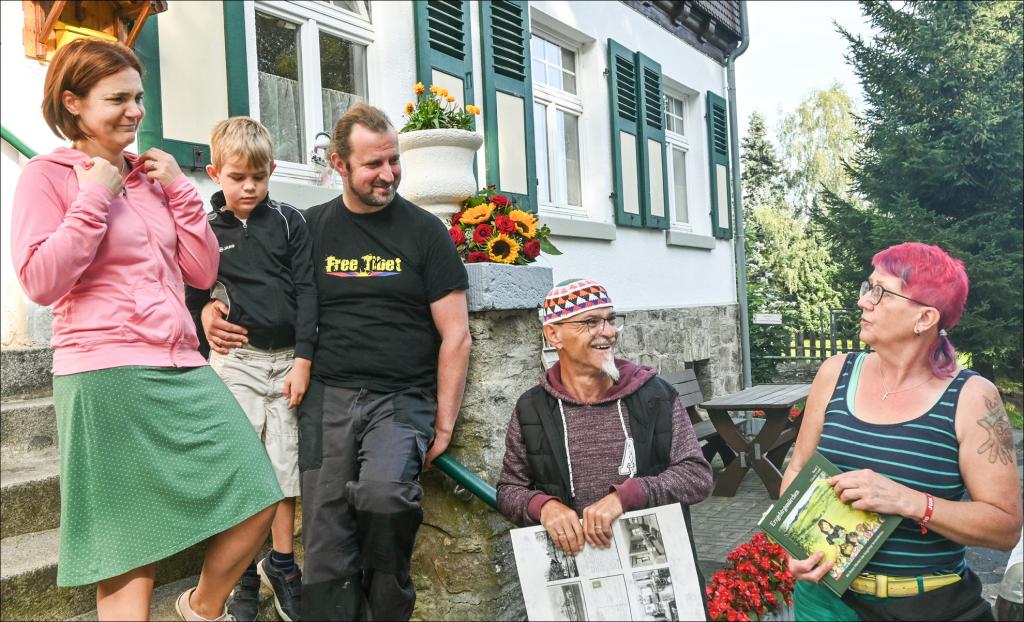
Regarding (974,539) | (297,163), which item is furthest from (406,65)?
(974,539)

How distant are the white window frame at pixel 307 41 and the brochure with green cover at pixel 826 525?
3.64 meters

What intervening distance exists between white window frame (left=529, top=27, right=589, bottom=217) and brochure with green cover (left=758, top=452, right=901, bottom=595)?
5642mm

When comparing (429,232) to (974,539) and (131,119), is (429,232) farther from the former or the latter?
(974,539)

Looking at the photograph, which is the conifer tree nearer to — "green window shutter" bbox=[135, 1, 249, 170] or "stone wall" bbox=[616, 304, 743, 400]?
"stone wall" bbox=[616, 304, 743, 400]

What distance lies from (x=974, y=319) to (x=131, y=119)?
41.2ft

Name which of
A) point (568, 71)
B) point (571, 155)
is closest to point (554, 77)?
point (568, 71)

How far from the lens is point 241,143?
2.70 metres

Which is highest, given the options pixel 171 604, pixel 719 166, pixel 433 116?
pixel 719 166

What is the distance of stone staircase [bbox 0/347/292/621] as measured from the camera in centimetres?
Answer: 259

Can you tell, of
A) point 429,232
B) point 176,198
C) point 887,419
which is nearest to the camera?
point 887,419

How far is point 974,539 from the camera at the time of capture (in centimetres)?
202

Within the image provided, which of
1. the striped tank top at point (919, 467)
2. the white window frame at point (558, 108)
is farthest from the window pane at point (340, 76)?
Result: the striped tank top at point (919, 467)

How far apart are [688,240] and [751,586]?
7169 millimetres

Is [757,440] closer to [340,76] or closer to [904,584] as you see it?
[340,76]
